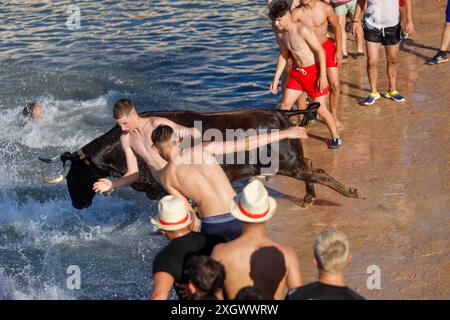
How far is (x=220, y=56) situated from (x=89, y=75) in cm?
268

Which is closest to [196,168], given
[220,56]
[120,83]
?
[120,83]

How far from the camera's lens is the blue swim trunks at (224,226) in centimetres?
623

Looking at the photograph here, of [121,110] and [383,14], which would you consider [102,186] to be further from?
[383,14]

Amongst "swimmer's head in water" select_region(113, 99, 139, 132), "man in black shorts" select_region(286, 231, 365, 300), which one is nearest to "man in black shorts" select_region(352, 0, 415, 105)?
"swimmer's head in water" select_region(113, 99, 139, 132)

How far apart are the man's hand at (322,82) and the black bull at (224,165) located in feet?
A: 2.52

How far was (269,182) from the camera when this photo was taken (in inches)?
372

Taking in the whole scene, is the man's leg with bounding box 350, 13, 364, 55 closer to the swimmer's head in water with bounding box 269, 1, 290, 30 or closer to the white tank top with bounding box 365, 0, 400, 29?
the white tank top with bounding box 365, 0, 400, 29

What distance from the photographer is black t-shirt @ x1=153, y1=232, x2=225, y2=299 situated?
543cm

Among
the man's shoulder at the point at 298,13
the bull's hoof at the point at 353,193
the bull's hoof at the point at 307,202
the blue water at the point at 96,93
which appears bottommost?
the blue water at the point at 96,93

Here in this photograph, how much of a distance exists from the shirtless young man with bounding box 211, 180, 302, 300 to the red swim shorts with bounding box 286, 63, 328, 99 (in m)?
4.32

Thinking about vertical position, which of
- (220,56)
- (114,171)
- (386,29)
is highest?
(386,29)

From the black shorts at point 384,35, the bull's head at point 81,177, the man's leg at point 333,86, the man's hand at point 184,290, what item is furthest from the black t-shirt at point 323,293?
the black shorts at point 384,35

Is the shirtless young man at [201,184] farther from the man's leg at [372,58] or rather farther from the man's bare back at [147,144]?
the man's leg at [372,58]
